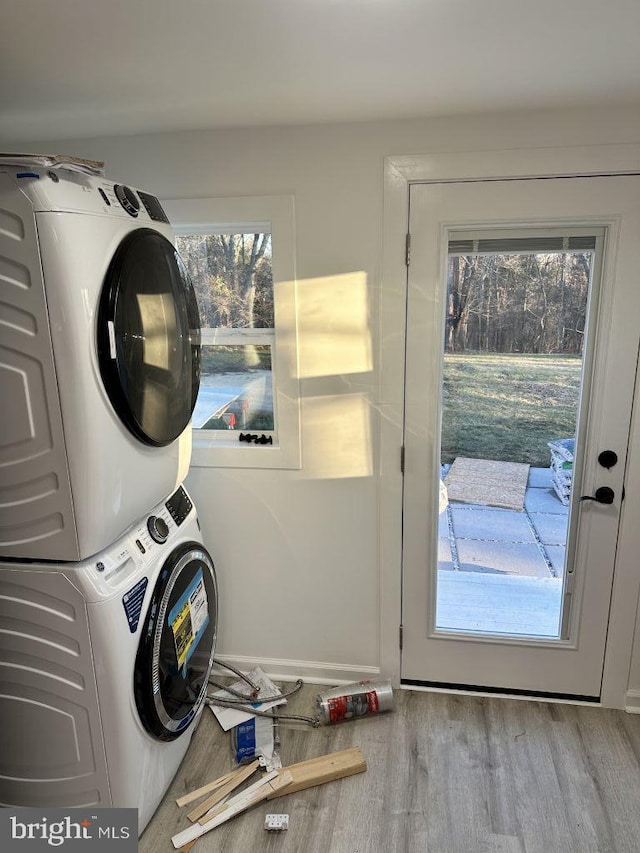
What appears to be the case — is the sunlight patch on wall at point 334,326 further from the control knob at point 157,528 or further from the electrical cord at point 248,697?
the electrical cord at point 248,697

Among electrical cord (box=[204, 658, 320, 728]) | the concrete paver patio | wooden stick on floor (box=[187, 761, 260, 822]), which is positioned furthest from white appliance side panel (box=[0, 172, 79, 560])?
the concrete paver patio

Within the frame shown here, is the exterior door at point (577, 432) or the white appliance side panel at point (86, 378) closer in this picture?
the white appliance side panel at point (86, 378)

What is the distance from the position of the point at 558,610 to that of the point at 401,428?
0.99 meters

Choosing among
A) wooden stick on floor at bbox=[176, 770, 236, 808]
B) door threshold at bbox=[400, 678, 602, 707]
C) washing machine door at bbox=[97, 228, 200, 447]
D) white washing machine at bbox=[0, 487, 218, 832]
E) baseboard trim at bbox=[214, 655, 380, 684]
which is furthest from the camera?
baseboard trim at bbox=[214, 655, 380, 684]

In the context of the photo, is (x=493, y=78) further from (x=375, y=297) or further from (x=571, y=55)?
(x=375, y=297)

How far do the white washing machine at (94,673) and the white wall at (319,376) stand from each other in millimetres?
607

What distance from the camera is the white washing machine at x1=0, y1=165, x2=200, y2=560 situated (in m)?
1.33

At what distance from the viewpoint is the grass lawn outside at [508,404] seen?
2133mm

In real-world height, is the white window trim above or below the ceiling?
below

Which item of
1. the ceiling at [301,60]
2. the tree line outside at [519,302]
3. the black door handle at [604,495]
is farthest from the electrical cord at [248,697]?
the ceiling at [301,60]

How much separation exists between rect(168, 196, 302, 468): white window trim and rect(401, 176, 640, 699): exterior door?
447 millimetres

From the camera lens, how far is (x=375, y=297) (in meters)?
2.13

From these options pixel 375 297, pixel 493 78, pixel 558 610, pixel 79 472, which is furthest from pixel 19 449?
pixel 558 610

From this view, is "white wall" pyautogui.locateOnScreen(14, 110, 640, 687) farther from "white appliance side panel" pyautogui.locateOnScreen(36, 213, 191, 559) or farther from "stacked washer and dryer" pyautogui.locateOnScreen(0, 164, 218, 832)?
"white appliance side panel" pyautogui.locateOnScreen(36, 213, 191, 559)
